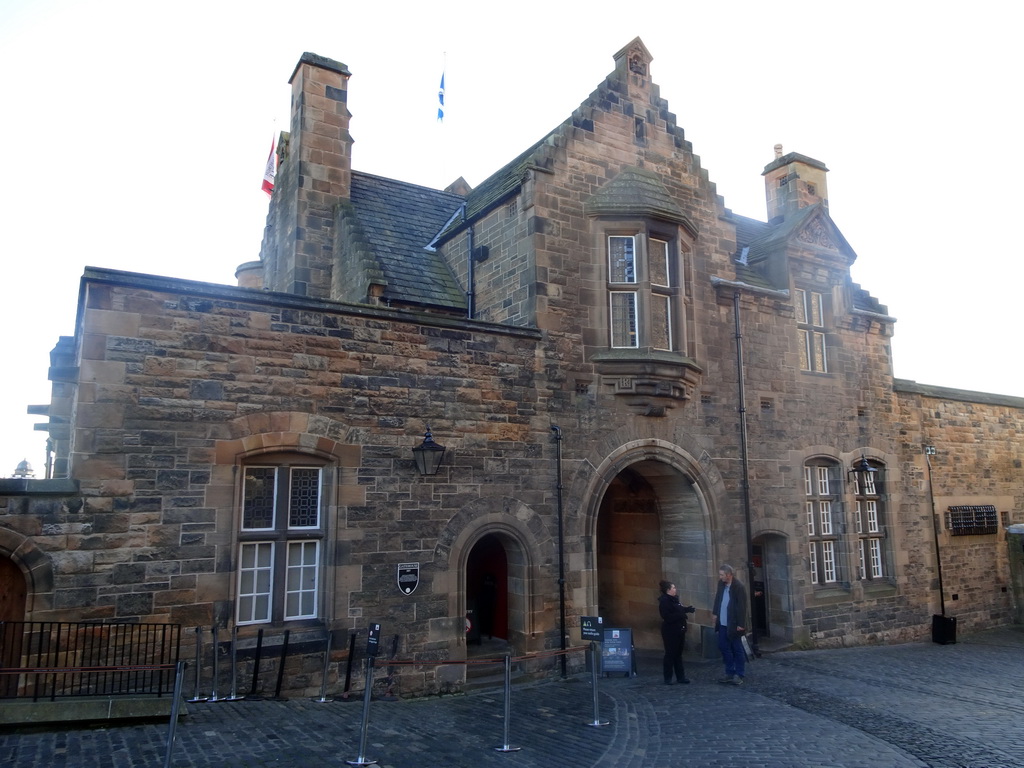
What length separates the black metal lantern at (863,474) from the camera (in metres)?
16.5

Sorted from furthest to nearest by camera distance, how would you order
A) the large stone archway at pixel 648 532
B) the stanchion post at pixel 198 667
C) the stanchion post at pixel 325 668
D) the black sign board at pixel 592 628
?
1. the large stone archway at pixel 648 532
2. the black sign board at pixel 592 628
3. the stanchion post at pixel 325 668
4. the stanchion post at pixel 198 667

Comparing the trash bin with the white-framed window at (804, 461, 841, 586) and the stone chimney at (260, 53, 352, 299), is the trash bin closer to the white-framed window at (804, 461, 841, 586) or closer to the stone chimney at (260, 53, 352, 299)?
the white-framed window at (804, 461, 841, 586)

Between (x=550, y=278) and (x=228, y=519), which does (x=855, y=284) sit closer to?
(x=550, y=278)

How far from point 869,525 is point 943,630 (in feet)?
9.64

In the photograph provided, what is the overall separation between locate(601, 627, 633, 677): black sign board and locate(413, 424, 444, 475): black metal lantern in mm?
4041

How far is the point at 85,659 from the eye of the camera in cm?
813

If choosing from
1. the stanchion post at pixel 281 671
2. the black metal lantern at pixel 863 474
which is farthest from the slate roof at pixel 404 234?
the black metal lantern at pixel 863 474

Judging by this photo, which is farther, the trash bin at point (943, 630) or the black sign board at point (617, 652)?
the trash bin at point (943, 630)

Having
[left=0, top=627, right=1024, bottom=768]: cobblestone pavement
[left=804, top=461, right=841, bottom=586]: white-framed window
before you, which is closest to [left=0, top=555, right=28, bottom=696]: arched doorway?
[left=0, top=627, right=1024, bottom=768]: cobblestone pavement

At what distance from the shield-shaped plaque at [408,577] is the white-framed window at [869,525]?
432 inches

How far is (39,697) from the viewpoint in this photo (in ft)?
25.5

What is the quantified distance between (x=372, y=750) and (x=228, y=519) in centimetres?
354

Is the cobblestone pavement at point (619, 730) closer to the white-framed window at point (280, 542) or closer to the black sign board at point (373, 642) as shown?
the black sign board at point (373, 642)

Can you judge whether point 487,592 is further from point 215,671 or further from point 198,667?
point 198,667
